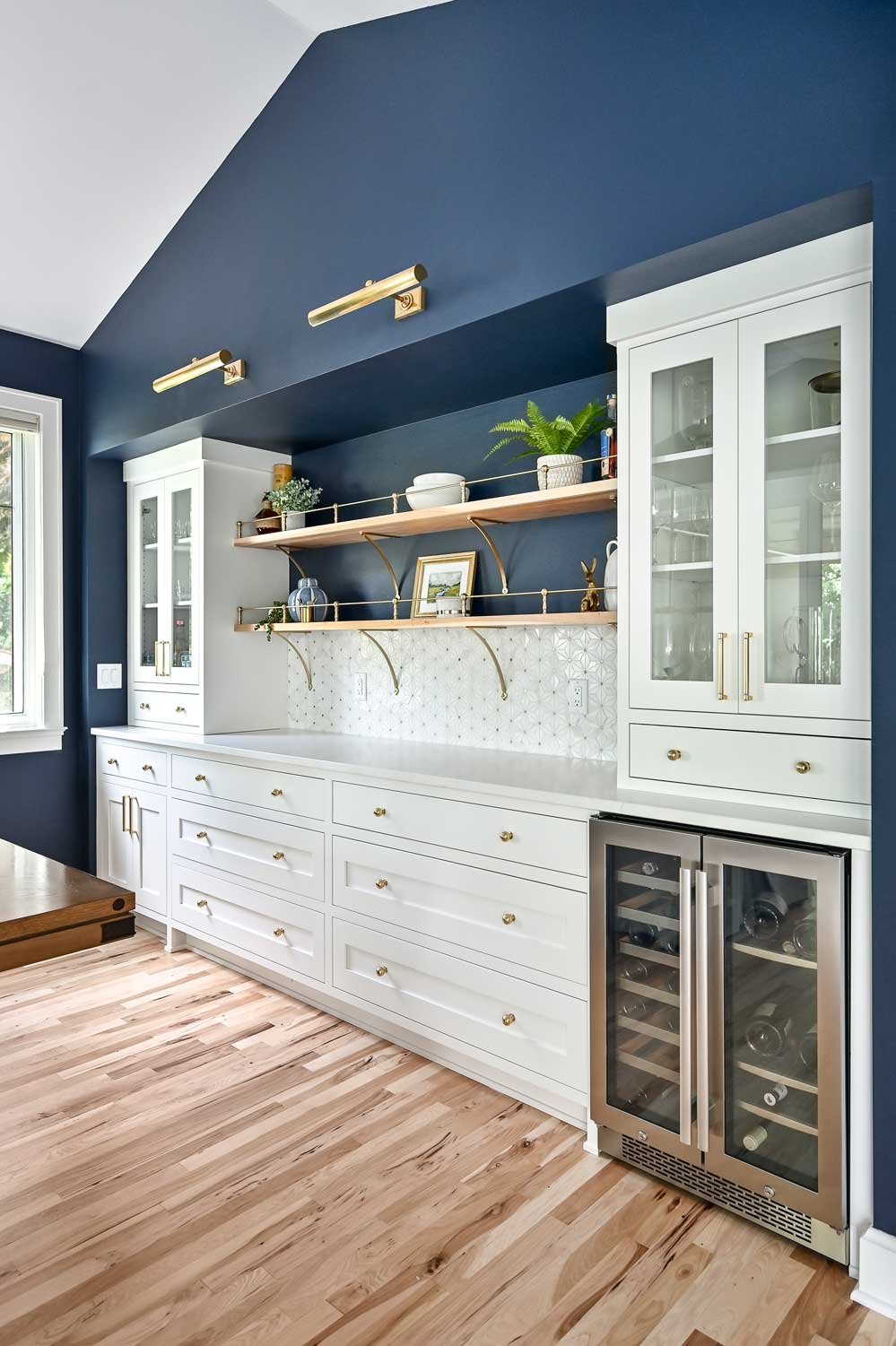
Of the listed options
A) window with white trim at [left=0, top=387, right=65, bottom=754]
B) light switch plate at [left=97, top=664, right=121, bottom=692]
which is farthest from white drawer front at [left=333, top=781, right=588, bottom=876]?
window with white trim at [left=0, top=387, right=65, bottom=754]

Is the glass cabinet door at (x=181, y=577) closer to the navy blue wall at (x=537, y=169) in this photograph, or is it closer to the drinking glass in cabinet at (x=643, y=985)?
the navy blue wall at (x=537, y=169)

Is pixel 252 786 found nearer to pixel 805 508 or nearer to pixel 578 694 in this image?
pixel 578 694

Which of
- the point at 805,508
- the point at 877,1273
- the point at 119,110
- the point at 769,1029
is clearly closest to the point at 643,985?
the point at 769,1029

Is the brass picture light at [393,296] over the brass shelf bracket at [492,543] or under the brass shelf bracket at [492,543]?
over

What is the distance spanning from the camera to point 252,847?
3.24m

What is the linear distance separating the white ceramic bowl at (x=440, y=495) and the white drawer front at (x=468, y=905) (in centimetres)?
119

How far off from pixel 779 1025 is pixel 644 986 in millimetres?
326

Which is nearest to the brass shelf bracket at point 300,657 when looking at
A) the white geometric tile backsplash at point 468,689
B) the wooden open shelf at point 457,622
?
the white geometric tile backsplash at point 468,689

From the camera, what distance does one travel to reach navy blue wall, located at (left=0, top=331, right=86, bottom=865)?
13.1 feet

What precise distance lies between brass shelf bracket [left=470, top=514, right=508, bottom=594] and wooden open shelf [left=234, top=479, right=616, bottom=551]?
2 centimetres

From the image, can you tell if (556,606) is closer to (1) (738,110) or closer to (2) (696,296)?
Result: (2) (696,296)

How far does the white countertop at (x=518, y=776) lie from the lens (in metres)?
1.83

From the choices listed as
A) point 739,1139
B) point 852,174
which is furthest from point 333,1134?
point 852,174

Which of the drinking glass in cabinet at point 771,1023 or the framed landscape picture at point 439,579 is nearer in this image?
the drinking glass in cabinet at point 771,1023
